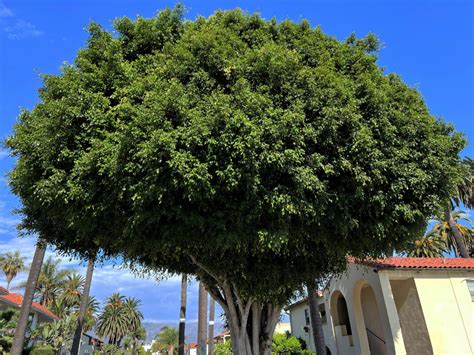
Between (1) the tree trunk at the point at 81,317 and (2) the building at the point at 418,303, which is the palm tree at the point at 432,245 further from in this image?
(1) the tree trunk at the point at 81,317

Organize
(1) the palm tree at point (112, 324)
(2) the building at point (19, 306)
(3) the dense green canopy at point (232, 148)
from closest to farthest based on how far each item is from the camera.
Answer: (3) the dense green canopy at point (232, 148) → (2) the building at point (19, 306) → (1) the palm tree at point (112, 324)

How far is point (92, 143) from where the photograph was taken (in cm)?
871

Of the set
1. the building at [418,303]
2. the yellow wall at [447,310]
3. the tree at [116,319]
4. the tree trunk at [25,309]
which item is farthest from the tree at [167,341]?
the yellow wall at [447,310]

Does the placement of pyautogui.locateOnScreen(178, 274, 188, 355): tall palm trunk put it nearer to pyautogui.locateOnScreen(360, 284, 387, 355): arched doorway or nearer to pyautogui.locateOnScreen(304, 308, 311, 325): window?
pyautogui.locateOnScreen(304, 308, 311, 325): window

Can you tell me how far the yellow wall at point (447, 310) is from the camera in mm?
18609

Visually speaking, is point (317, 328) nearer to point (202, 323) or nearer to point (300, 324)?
point (202, 323)

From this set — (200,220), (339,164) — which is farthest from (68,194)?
(339,164)

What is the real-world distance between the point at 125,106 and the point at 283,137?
12.0ft

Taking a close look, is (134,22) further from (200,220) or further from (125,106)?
(200,220)

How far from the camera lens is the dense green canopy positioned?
26.4 ft

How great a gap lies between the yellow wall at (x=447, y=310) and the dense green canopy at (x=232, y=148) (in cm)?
1084

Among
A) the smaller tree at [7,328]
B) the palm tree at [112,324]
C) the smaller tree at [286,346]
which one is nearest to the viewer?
the smaller tree at [7,328]

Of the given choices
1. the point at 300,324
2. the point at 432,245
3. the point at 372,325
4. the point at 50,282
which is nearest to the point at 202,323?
the point at 372,325

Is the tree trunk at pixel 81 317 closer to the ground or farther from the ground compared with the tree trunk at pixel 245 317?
farther from the ground
